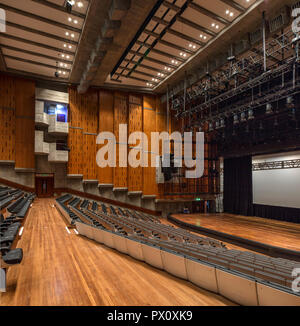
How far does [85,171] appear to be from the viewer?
25.9 feet

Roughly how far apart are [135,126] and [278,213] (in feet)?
20.3

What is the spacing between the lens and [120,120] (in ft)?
28.1

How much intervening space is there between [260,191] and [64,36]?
26.3 ft

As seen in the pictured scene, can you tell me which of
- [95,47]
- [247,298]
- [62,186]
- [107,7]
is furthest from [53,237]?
[62,186]

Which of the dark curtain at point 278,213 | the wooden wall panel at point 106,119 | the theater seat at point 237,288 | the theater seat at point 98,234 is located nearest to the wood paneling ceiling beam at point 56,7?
the wooden wall panel at point 106,119

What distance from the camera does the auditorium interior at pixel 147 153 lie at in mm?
1729

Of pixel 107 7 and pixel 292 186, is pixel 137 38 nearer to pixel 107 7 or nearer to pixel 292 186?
pixel 107 7

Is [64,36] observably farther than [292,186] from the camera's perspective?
No

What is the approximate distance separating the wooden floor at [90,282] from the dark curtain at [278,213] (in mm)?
6403

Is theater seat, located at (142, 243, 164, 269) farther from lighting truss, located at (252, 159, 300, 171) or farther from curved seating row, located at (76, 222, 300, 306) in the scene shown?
lighting truss, located at (252, 159, 300, 171)

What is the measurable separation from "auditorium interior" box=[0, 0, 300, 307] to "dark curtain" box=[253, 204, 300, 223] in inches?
1.5

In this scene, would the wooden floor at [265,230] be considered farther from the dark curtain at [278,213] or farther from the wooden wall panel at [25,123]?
the wooden wall panel at [25,123]

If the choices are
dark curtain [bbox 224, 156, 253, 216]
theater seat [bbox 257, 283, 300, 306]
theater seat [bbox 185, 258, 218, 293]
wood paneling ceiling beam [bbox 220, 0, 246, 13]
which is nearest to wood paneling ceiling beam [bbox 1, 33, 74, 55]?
wood paneling ceiling beam [bbox 220, 0, 246, 13]
